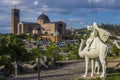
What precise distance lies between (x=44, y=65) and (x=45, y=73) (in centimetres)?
218

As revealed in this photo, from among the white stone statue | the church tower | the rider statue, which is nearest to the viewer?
the white stone statue

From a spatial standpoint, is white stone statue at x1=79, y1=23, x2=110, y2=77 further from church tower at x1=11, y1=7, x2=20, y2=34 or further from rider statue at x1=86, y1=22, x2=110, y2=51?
church tower at x1=11, y1=7, x2=20, y2=34

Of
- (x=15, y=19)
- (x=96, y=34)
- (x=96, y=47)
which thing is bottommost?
(x=96, y=47)

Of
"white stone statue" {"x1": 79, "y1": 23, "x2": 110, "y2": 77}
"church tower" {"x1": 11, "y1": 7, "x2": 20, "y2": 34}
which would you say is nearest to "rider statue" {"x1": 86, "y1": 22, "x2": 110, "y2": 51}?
"white stone statue" {"x1": 79, "y1": 23, "x2": 110, "y2": 77}

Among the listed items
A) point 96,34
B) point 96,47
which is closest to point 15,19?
point 96,34

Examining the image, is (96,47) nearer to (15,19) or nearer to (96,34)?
(96,34)

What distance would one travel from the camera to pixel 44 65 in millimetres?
19234

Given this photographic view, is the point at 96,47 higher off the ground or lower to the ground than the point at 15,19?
lower

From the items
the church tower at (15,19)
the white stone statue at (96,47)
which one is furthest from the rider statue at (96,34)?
the church tower at (15,19)

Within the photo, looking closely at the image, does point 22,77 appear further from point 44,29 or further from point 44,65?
point 44,29

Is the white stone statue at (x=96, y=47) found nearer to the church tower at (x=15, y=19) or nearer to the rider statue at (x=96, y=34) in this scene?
the rider statue at (x=96, y=34)

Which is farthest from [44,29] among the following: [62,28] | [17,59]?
[17,59]

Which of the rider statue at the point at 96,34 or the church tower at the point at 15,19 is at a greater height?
the church tower at the point at 15,19

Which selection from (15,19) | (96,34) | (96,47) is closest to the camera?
(96,47)
